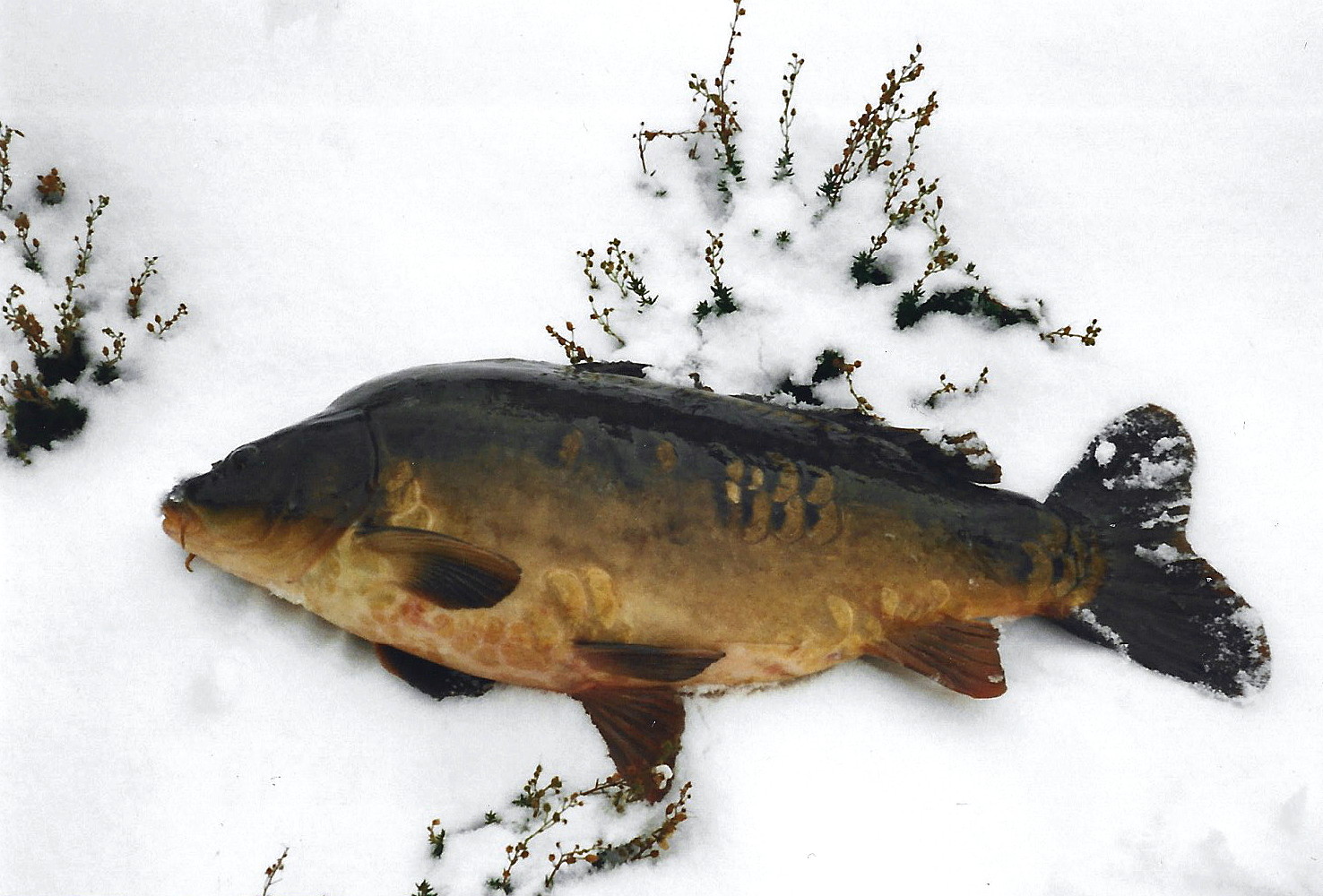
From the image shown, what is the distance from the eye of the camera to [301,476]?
143 inches

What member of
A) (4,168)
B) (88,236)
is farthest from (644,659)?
(4,168)

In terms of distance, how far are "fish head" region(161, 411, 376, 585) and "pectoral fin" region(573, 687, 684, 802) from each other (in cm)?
110

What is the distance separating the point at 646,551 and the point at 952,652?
47.1 inches

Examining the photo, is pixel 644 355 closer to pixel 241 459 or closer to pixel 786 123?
pixel 786 123

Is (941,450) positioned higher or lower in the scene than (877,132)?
lower

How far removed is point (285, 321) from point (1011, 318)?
3350 millimetres

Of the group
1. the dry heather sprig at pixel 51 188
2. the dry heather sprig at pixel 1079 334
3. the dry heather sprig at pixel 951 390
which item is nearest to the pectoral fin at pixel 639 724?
the dry heather sprig at pixel 951 390

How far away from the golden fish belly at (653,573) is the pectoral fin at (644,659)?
4 cm

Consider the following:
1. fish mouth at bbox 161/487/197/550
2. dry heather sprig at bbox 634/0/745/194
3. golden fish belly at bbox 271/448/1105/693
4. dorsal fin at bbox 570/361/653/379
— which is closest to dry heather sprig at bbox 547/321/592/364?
dorsal fin at bbox 570/361/653/379

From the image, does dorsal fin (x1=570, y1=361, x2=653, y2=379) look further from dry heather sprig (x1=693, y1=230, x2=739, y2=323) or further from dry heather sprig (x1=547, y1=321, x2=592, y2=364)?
dry heather sprig (x1=693, y1=230, x2=739, y2=323)

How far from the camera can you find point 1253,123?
5238 millimetres

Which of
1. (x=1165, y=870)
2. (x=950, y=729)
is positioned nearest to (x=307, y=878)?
(x=950, y=729)

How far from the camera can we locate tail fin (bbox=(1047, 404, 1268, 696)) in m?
3.84

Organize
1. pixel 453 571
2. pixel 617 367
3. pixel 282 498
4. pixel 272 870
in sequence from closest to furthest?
pixel 272 870
pixel 453 571
pixel 282 498
pixel 617 367
